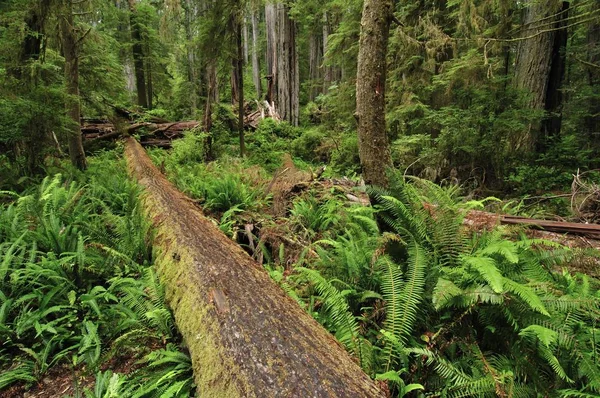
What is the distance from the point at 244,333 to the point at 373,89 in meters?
2.64

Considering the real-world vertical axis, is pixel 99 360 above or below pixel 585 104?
below

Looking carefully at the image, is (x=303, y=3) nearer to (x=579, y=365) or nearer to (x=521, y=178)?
(x=521, y=178)

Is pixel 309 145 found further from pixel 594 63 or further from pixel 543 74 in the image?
pixel 594 63

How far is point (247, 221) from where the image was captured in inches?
220

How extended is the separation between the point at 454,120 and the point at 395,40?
2.85 meters

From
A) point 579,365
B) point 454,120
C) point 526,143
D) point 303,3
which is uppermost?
point 303,3

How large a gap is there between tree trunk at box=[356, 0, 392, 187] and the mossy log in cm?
166

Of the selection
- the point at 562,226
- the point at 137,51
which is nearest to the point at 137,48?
the point at 137,51

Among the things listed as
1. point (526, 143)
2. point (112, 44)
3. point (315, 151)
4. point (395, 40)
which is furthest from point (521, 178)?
point (112, 44)

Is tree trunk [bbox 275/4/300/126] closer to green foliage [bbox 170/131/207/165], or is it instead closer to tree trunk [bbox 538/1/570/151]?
green foliage [bbox 170/131/207/165]

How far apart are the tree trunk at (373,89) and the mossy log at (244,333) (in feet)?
5.44

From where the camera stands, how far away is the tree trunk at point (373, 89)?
3.37m

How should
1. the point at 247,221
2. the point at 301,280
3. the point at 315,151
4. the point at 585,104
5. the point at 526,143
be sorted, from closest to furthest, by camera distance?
the point at 301,280, the point at 247,221, the point at 526,143, the point at 315,151, the point at 585,104

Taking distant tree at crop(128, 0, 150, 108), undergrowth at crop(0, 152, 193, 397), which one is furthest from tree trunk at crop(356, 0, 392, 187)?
distant tree at crop(128, 0, 150, 108)
